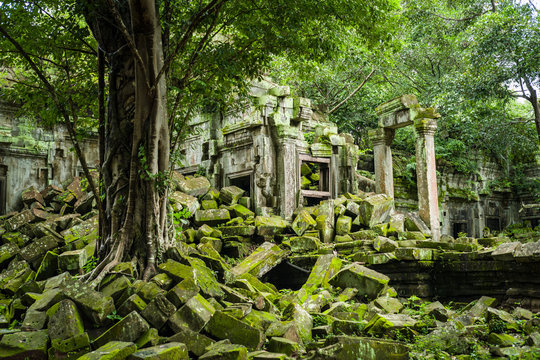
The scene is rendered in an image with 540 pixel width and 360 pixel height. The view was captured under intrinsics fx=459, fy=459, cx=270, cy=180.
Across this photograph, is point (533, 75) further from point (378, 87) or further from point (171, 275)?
point (171, 275)

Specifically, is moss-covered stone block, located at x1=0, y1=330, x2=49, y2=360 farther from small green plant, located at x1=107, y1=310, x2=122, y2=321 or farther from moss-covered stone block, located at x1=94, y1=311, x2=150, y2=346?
small green plant, located at x1=107, y1=310, x2=122, y2=321

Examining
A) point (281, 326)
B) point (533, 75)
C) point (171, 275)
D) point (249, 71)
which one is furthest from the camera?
point (533, 75)

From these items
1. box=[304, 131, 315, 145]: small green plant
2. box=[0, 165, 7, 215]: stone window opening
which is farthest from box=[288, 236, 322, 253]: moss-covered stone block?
box=[0, 165, 7, 215]: stone window opening

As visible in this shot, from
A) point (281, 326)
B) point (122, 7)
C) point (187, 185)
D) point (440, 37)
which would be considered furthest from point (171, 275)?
point (440, 37)

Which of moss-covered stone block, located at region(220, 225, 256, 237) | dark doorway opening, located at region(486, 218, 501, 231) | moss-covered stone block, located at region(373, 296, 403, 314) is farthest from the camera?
dark doorway opening, located at region(486, 218, 501, 231)

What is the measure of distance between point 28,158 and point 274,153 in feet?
22.1

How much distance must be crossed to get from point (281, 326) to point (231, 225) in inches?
218

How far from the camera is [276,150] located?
11820 millimetres

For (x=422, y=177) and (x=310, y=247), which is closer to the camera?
(x=310, y=247)

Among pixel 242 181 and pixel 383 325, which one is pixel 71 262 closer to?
pixel 383 325

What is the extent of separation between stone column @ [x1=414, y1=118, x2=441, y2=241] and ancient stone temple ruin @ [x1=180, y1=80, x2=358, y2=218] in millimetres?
2287

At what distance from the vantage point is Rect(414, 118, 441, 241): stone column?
11008 millimetres

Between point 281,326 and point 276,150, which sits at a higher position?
point 276,150

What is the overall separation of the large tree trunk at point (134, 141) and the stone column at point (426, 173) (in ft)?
24.2
